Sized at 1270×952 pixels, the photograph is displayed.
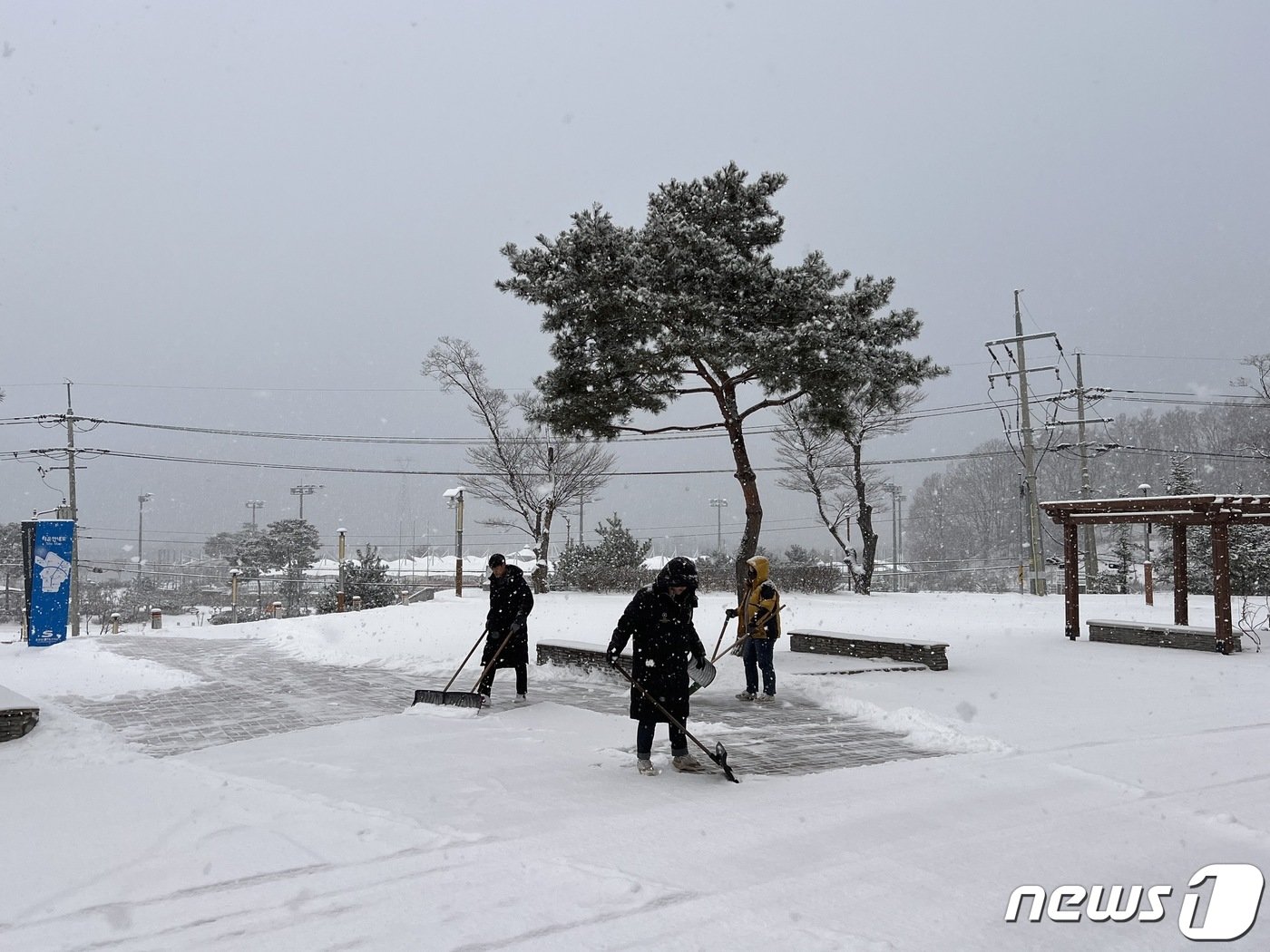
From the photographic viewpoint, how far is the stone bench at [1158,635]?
1366 centimetres

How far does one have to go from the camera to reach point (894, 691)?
32.0 ft

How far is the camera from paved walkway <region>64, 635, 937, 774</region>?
7051 mm

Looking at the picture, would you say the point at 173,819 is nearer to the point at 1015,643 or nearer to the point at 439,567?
the point at 1015,643

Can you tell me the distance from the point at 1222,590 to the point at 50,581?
20.8m

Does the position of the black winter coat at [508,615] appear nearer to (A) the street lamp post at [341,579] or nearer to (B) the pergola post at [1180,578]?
(B) the pergola post at [1180,578]

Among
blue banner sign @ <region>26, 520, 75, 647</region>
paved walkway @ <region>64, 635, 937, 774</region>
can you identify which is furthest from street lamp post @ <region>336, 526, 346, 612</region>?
paved walkway @ <region>64, 635, 937, 774</region>

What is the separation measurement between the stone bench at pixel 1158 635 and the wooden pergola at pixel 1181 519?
0.78 feet

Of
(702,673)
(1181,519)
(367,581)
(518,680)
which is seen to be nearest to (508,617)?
(518,680)

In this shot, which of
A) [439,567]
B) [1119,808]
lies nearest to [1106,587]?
[1119,808]

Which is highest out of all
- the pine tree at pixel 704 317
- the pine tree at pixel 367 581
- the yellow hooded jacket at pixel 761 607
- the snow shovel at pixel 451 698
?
the pine tree at pixel 704 317

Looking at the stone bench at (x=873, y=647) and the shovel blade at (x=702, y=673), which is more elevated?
the shovel blade at (x=702, y=673)

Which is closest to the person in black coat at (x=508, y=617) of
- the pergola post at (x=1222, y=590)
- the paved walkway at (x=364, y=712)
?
the paved walkway at (x=364, y=712)

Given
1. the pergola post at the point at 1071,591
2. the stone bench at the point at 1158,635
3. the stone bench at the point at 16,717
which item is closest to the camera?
the stone bench at the point at 16,717

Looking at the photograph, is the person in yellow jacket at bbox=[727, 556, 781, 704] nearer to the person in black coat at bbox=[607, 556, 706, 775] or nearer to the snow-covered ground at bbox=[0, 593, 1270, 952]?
the snow-covered ground at bbox=[0, 593, 1270, 952]
